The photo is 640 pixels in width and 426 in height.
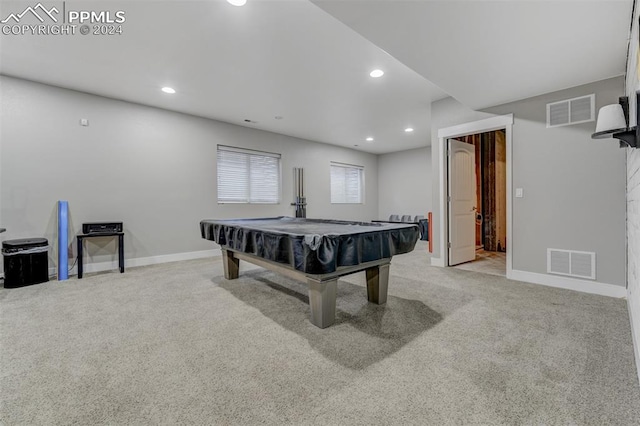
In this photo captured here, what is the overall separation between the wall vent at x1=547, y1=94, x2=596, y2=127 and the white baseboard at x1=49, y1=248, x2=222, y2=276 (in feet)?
17.9

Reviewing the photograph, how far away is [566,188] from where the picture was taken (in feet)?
10.2

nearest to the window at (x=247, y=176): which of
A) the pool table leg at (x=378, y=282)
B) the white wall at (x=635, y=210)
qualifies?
the pool table leg at (x=378, y=282)

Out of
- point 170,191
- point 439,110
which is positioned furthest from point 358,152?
point 170,191

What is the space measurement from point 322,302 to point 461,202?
3365mm

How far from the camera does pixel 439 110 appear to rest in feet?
13.9

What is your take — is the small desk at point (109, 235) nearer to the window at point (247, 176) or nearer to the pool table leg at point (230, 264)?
the pool table leg at point (230, 264)

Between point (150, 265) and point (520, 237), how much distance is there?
5.39m

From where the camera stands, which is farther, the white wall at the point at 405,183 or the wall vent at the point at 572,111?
the white wall at the point at 405,183

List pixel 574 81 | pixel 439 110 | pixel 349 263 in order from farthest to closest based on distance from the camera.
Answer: pixel 439 110 < pixel 574 81 < pixel 349 263

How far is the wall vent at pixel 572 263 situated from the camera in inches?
117

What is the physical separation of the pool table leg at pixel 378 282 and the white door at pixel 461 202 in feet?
7.05

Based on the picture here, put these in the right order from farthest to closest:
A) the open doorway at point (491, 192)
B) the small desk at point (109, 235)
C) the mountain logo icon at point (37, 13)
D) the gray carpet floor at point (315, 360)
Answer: the open doorway at point (491, 192) < the small desk at point (109, 235) < the mountain logo icon at point (37, 13) < the gray carpet floor at point (315, 360)

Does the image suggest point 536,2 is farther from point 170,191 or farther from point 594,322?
point 170,191

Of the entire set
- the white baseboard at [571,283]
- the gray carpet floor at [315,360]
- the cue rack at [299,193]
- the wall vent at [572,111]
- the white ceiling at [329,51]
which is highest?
the white ceiling at [329,51]
